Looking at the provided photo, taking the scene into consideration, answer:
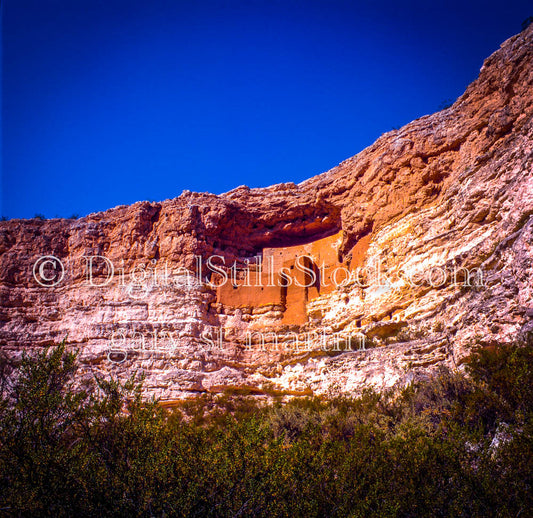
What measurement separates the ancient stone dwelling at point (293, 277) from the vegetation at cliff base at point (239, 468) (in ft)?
39.1

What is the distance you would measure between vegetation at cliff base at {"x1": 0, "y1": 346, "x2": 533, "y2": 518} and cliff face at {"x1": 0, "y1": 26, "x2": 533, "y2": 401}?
4.56 meters

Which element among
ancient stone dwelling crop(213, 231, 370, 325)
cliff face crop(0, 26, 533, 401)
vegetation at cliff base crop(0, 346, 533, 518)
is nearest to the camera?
vegetation at cliff base crop(0, 346, 533, 518)

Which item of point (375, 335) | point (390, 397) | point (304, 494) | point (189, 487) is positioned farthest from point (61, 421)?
point (375, 335)

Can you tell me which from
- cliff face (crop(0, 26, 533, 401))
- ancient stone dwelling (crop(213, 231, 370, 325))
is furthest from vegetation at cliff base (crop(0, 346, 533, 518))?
ancient stone dwelling (crop(213, 231, 370, 325))

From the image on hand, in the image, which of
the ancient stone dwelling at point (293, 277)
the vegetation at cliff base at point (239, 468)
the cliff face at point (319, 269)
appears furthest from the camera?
the ancient stone dwelling at point (293, 277)

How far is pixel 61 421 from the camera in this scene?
743cm

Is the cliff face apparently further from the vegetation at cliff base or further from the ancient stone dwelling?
the vegetation at cliff base

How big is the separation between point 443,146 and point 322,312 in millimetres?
8340

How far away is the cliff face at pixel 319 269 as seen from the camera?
1394cm

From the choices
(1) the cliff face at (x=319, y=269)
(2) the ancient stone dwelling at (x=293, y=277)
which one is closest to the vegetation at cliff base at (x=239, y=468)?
(1) the cliff face at (x=319, y=269)

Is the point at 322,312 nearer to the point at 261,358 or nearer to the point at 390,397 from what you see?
the point at 261,358

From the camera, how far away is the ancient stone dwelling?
21.1 metres

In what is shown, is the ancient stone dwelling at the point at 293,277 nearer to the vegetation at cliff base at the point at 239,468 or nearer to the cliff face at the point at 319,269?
the cliff face at the point at 319,269

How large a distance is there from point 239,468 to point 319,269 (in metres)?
15.8
